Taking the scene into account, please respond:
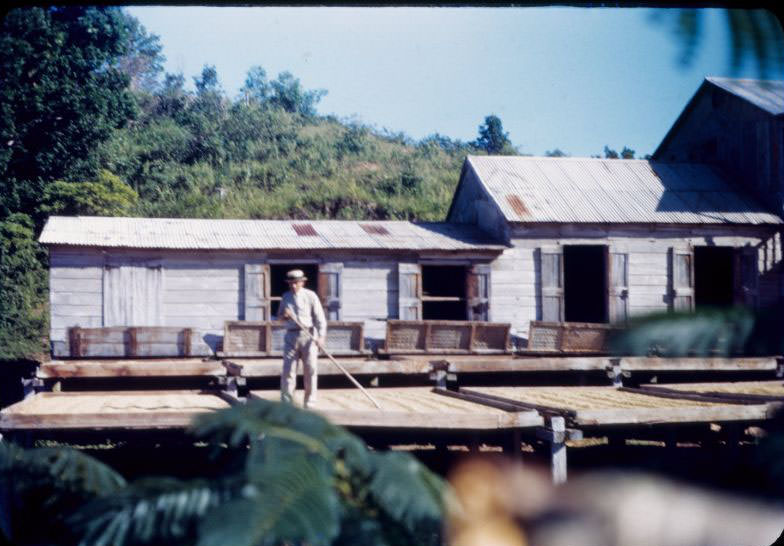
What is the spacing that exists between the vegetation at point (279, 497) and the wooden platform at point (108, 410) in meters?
5.94

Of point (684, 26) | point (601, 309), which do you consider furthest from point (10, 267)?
point (684, 26)

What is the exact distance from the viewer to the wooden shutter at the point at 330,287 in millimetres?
15445

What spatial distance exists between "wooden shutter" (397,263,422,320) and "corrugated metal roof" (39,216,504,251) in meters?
0.49

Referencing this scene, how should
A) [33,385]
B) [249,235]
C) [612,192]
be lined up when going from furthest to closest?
1. [612,192]
2. [249,235]
3. [33,385]

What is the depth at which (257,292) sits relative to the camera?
15.3 metres

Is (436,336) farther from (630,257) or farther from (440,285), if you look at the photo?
(440,285)

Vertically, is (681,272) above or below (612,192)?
below

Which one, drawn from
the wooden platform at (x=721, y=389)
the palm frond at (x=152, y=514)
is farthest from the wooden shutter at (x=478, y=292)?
the palm frond at (x=152, y=514)

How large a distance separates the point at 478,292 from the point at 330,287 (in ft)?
10.8

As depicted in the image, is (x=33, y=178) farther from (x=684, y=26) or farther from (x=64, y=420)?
(x=684, y=26)

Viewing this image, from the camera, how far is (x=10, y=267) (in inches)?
774

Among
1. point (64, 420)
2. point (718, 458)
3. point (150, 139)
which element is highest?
point (150, 139)

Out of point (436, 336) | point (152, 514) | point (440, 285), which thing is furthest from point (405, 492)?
point (440, 285)

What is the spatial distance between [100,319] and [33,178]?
9.37 metres
